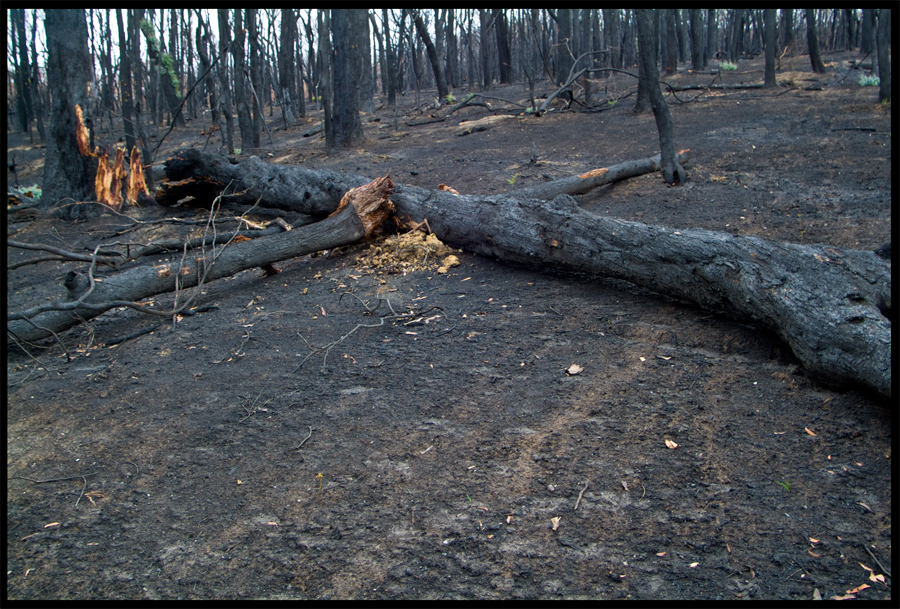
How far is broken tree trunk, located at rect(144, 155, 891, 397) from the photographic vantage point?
2711 mm

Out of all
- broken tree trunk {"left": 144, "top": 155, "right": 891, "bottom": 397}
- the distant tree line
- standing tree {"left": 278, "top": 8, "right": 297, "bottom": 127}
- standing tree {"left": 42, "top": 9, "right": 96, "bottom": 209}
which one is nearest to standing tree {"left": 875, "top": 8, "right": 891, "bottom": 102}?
the distant tree line

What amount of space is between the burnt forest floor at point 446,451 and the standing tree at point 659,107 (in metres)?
2.00

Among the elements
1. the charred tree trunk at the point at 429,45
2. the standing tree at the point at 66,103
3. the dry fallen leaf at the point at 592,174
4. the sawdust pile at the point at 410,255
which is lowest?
the sawdust pile at the point at 410,255

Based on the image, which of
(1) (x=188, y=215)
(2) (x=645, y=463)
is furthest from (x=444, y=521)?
(1) (x=188, y=215)

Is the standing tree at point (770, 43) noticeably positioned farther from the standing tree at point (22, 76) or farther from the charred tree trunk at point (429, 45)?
the standing tree at point (22, 76)

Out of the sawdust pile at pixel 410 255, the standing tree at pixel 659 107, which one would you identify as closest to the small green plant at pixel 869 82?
the standing tree at pixel 659 107

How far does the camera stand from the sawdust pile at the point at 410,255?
5047 mm

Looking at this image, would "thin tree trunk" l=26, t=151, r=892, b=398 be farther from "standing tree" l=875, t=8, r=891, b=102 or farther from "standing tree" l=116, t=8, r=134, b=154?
"standing tree" l=875, t=8, r=891, b=102

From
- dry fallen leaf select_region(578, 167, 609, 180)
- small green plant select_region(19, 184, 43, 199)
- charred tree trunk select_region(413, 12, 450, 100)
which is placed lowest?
dry fallen leaf select_region(578, 167, 609, 180)

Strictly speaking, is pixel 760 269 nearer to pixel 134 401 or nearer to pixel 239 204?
pixel 134 401

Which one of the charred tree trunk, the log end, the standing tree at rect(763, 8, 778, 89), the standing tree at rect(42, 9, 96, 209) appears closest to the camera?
the log end

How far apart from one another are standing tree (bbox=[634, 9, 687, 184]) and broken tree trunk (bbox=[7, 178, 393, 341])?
3.51m

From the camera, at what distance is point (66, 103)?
7340 millimetres
